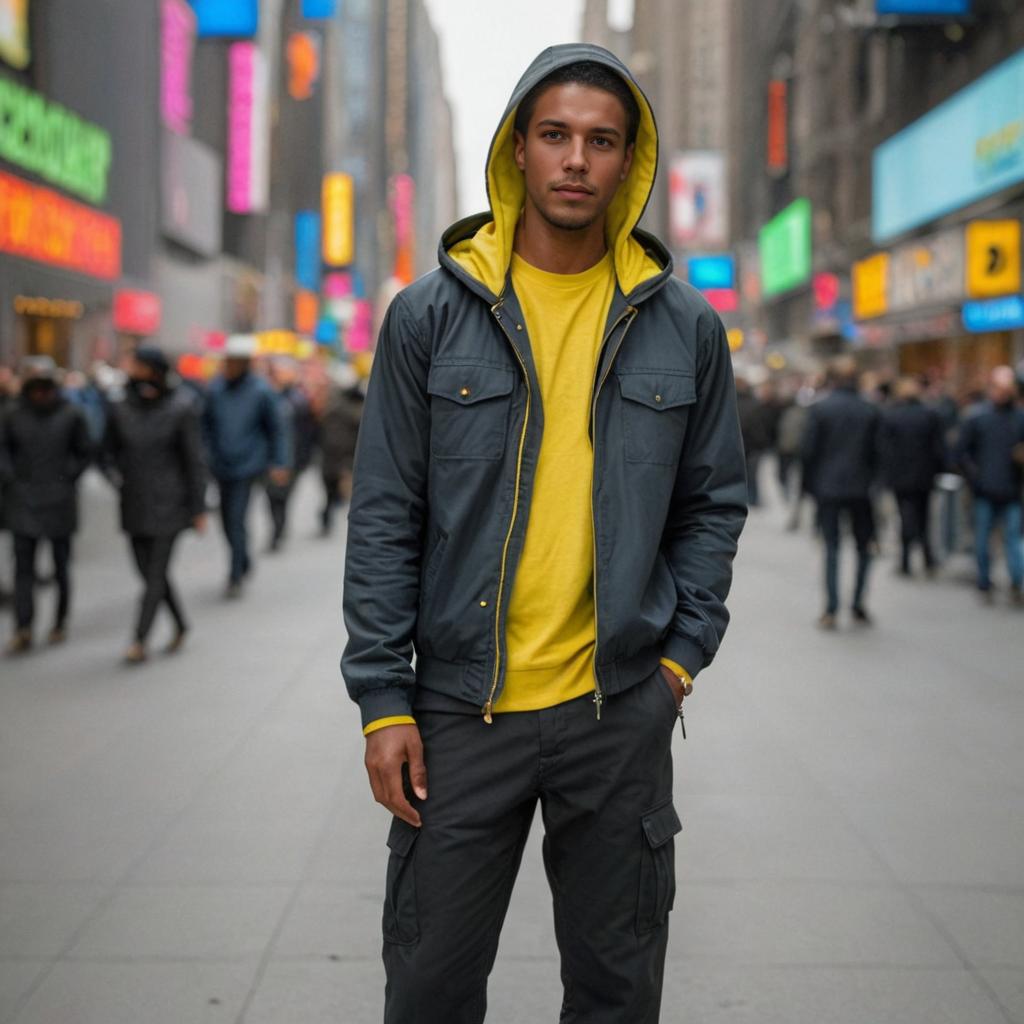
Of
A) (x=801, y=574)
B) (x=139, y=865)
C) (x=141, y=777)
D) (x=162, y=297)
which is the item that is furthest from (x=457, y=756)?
(x=162, y=297)

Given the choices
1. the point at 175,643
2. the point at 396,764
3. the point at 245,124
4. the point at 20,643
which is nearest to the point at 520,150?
the point at 396,764

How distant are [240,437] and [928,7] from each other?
19.0 m

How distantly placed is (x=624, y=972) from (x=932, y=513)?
12874 mm

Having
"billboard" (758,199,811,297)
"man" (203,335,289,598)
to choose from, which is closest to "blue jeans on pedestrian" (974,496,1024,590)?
"man" (203,335,289,598)

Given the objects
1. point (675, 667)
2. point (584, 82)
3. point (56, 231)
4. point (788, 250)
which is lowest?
point (675, 667)

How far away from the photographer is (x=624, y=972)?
2.58m

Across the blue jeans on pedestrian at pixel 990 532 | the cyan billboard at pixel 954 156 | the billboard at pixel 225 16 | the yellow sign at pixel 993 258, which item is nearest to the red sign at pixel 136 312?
the billboard at pixel 225 16

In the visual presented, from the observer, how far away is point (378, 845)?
5234 mm

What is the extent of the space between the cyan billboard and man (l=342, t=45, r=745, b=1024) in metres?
21.3

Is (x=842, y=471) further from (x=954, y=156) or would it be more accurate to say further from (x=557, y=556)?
(x=954, y=156)

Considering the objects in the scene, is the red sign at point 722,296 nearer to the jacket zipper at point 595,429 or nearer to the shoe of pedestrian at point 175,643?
the shoe of pedestrian at point 175,643

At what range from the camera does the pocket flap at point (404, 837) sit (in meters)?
2.53

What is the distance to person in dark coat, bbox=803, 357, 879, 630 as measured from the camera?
10688 mm

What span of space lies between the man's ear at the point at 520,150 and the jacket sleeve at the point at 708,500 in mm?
441
